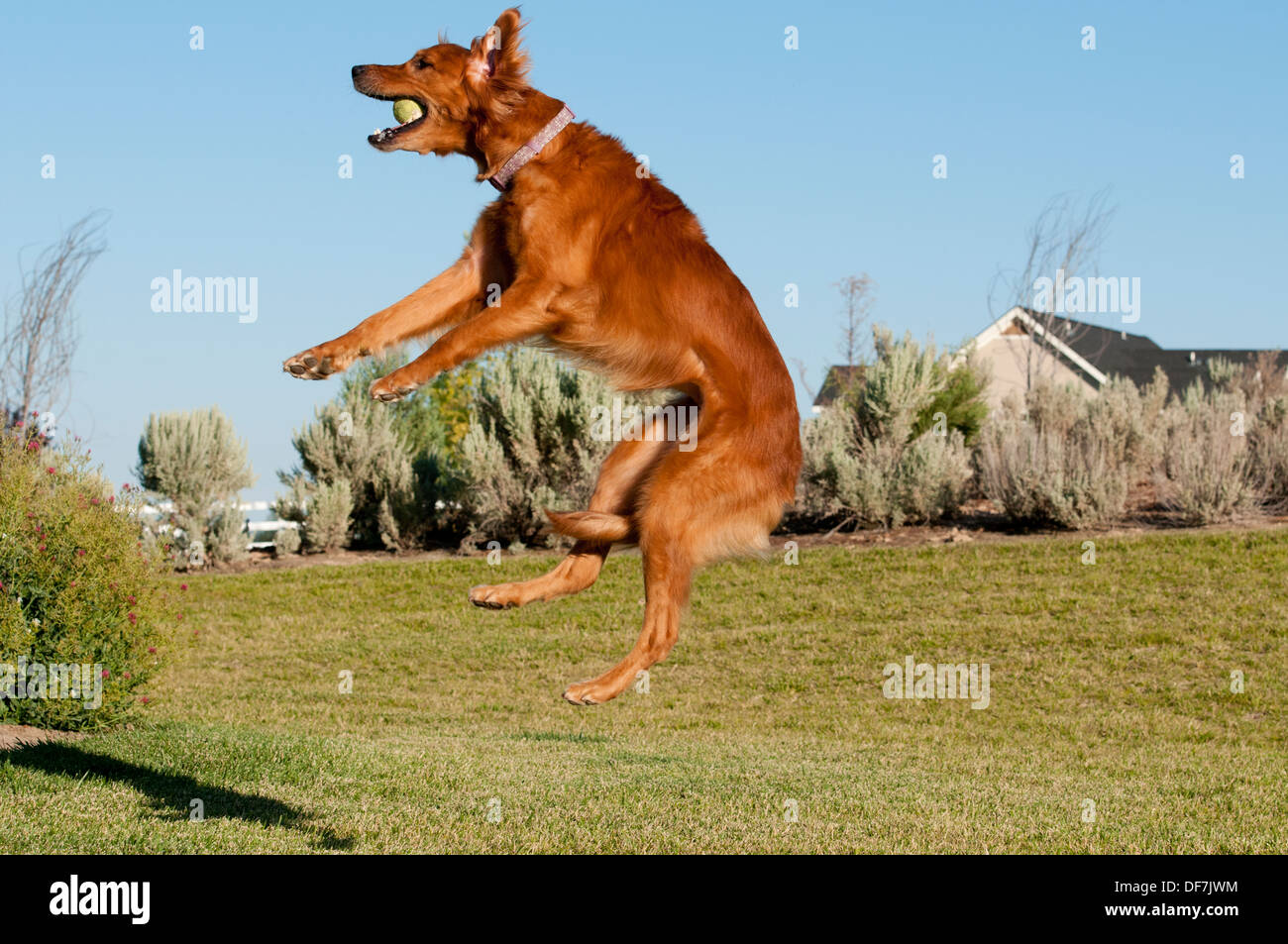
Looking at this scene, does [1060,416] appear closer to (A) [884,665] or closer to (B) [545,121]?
(A) [884,665]

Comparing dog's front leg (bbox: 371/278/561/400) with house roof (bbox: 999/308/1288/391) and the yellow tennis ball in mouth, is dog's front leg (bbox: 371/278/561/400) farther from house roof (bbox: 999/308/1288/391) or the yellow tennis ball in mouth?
house roof (bbox: 999/308/1288/391)

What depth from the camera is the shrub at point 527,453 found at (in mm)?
16625

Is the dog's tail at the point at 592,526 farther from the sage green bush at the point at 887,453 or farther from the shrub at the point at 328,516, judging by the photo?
the shrub at the point at 328,516

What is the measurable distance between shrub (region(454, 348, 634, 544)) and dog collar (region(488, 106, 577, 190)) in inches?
494

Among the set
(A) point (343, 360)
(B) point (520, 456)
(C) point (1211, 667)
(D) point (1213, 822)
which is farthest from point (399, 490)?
(A) point (343, 360)

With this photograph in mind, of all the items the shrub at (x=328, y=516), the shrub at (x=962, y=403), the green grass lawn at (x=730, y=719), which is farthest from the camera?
the shrub at (x=962, y=403)

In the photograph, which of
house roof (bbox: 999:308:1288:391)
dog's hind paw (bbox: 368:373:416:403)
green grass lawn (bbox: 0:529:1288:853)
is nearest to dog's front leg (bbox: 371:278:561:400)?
dog's hind paw (bbox: 368:373:416:403)

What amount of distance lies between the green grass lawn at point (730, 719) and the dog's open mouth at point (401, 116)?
393 cm

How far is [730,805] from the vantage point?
24.3ft

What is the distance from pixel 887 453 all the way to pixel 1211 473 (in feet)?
13.4

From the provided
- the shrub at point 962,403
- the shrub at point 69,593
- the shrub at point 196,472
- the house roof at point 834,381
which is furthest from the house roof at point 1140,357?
the shrub at point 69,593

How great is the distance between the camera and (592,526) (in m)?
3.90

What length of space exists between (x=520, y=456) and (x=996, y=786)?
31.5 ft

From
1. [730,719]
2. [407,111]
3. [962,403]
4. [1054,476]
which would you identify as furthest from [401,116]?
[962,403]
